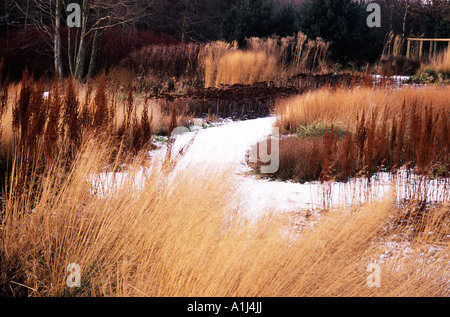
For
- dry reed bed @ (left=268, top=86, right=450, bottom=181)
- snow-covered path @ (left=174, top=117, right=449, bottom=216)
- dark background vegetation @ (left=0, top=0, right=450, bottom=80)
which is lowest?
snow-covered path @ (left=174, top=117, right=449, bottom=216)

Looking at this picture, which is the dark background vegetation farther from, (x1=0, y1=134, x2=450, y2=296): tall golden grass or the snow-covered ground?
(x1=0, y1=134, x2=450, y2=296): tall golden grass

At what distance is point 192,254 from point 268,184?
2.49m

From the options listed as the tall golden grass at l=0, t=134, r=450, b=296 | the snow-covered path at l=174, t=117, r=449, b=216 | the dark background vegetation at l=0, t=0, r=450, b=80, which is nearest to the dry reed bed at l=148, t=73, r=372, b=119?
the snow-covered path at l=174, t=117, r=449, b=216

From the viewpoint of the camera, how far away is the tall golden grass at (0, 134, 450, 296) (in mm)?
2160

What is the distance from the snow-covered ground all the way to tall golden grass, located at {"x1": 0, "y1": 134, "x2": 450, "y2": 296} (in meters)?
0.40

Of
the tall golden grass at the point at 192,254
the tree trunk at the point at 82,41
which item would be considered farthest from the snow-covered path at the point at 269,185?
the tree trunk at the point at 82,41

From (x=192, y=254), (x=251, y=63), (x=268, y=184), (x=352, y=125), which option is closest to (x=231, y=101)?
(x=251, y=63)

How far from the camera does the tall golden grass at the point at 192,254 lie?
2.16 meters

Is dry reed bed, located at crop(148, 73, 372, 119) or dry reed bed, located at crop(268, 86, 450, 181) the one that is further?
dry reed bed, located at crop(148, 73, 372, 119)

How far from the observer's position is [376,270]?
2.29 metres

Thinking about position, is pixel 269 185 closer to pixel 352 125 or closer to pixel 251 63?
pixel 352 125

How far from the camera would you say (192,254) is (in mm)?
2297

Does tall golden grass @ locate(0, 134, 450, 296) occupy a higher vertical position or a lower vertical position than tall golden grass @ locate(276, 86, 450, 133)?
lower
